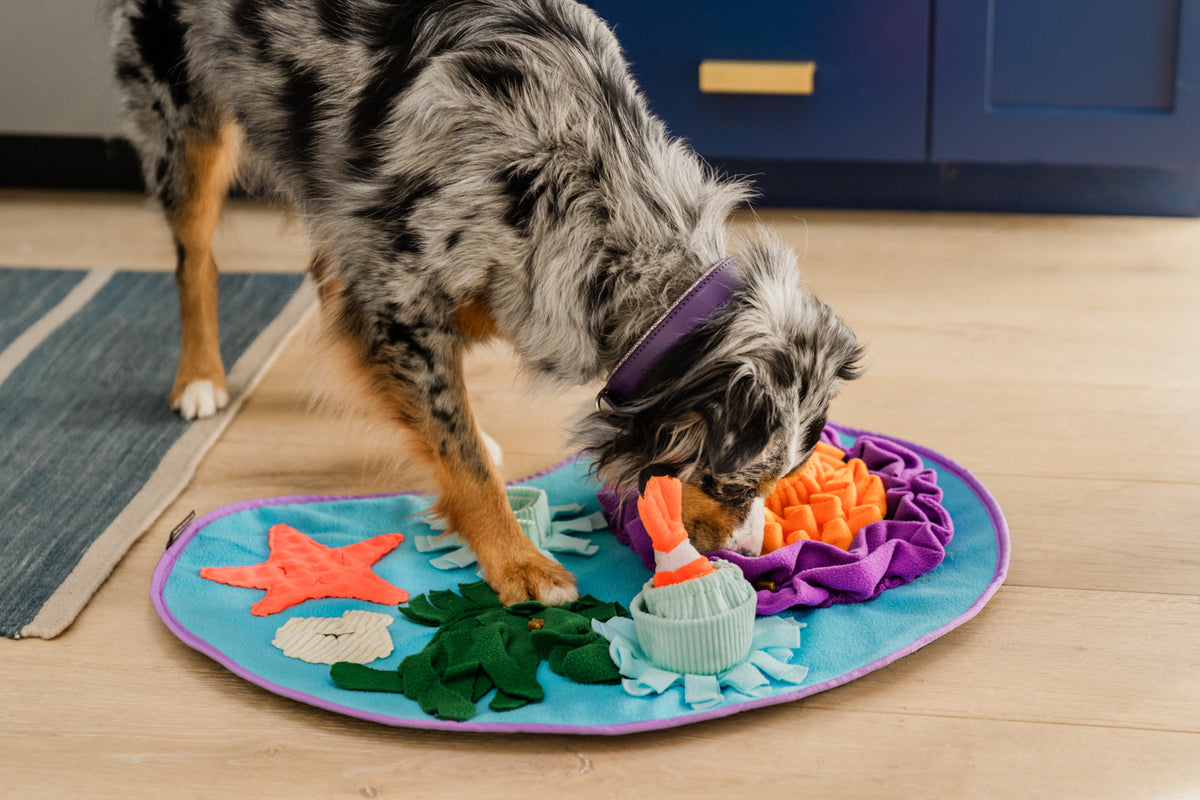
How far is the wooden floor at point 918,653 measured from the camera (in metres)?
1.53

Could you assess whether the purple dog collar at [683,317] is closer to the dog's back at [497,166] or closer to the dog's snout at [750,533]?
the dog's back at [497,166]

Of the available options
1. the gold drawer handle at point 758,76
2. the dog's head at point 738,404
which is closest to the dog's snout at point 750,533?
the dog's head at point 738,404

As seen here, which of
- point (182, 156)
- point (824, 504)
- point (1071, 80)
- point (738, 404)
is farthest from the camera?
point (1071, 80)

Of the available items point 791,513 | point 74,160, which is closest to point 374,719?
point 791,513

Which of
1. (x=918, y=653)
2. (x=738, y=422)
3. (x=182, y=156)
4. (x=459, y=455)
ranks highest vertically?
(x=182, y=156)

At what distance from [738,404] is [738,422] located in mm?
27

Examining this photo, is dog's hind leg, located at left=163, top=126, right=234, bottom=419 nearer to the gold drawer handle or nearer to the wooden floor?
the wooden floor

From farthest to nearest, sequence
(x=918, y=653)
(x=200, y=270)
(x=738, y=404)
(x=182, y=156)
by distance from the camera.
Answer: (x=200, y=270) → (x=182, y=156) → (x=918, y=653) → (x=738, y=404)

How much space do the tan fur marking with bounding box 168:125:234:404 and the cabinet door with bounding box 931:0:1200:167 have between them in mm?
1962

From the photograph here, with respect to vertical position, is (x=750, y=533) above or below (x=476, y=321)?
below

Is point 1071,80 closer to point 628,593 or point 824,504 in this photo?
point 824,504

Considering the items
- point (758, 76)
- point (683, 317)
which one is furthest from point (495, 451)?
point (758, 76)

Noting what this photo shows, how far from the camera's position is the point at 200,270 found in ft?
8.61

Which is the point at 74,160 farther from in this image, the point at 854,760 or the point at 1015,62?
the point at 854,760
